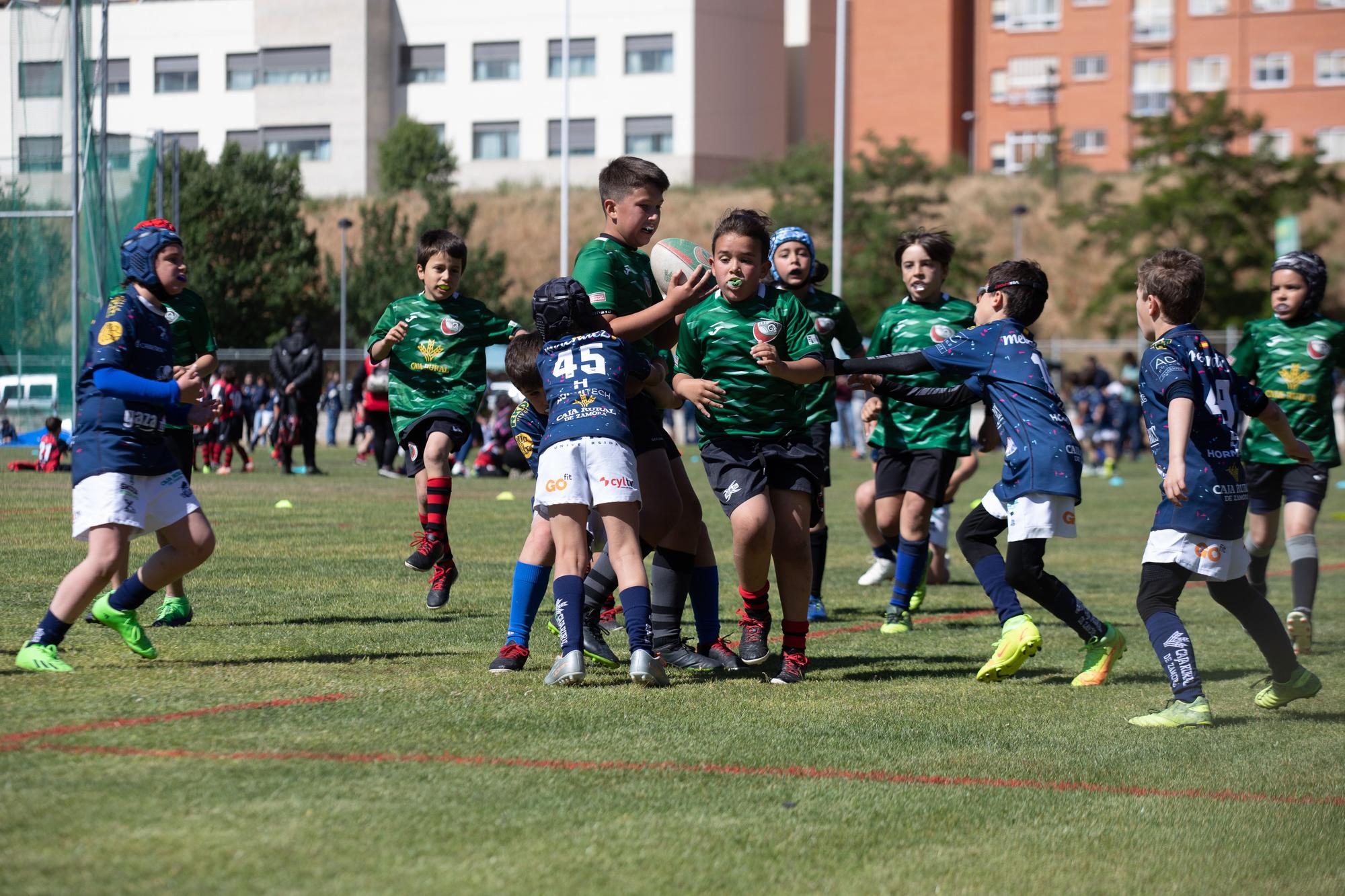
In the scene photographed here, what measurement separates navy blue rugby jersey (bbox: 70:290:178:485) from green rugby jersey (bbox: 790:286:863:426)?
380 cm

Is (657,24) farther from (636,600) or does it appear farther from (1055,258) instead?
(636,600)

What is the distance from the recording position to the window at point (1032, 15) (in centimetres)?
6906

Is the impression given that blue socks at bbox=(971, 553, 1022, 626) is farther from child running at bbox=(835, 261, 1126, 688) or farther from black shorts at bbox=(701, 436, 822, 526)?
black shorts at bbox=(701, 436, 822, 526)

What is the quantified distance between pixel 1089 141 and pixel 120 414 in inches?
2725

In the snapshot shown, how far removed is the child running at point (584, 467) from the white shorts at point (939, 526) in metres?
5.26

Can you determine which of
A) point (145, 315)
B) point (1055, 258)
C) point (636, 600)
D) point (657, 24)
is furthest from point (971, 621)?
point (657, 24)

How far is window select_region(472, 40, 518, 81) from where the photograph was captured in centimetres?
6481

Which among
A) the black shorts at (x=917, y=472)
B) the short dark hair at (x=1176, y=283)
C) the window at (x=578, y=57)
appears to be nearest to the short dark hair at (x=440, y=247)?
the black shorts at (x=917, y=472)

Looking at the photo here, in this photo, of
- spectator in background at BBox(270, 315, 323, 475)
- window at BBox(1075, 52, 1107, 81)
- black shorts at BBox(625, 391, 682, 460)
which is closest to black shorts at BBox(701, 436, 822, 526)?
black shorts at BBox(625, 391, 682, 460)

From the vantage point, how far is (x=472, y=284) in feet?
167

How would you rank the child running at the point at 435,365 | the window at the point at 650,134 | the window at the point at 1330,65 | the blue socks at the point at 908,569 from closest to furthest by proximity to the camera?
the blue socks at the point at 908,569 → the child running at the point at 435,365 → the window at the point at 650,134 → the window at the point at 1330,65

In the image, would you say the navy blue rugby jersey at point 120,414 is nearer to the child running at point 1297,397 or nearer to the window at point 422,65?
the child running at point 1297,397

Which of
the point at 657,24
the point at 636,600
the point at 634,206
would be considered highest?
the point at 657,24

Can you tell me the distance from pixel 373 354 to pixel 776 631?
9.32 feet
